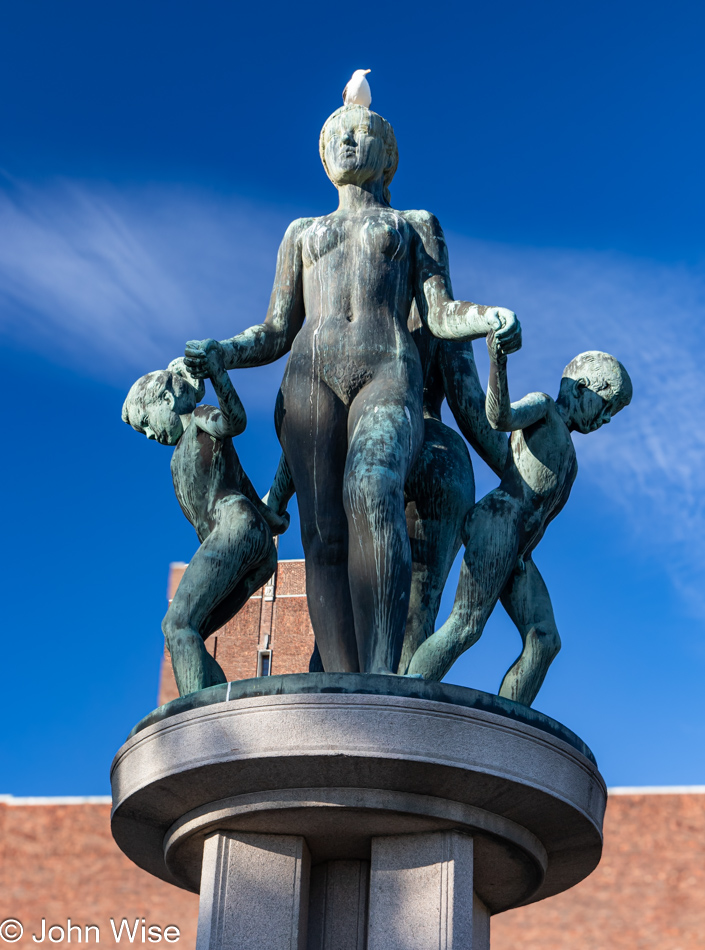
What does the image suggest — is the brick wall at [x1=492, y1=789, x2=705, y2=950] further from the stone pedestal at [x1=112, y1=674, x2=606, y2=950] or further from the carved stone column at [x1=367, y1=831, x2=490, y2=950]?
the carved stone column at [x1=367, y1=831, x2=490, y2=950]

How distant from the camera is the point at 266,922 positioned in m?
5.43

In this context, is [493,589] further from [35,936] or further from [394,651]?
[35,936]

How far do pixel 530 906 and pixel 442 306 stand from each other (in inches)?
823

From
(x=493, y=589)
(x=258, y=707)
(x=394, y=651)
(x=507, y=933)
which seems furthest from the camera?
(x=507, y=933)

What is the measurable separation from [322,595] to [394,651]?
2.43 feet

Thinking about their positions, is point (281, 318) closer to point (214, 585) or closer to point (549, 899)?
point (214, 585)

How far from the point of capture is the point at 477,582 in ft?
20.7

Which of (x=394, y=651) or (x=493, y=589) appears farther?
(x=493, y=589)

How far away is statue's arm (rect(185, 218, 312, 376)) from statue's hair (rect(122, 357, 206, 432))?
26 centimetres

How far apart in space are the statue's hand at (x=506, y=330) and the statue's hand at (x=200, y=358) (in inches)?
53.2

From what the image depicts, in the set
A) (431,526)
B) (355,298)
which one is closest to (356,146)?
(355,298)

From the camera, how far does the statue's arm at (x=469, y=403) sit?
6680mm

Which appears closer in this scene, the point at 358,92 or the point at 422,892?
the point at 422,892

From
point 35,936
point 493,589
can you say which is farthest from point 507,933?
point 493,589
